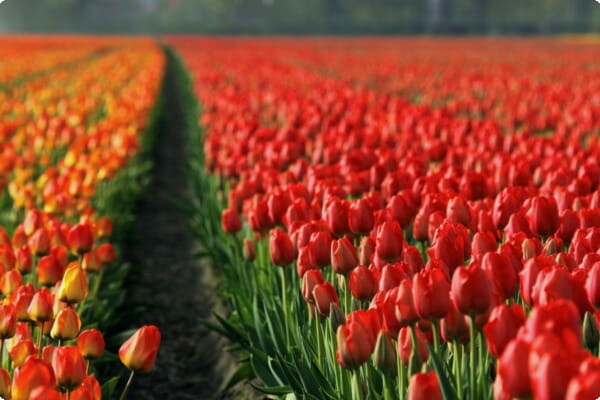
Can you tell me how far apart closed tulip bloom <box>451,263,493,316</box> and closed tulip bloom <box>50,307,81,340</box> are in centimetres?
121

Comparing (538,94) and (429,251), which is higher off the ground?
(429,251)

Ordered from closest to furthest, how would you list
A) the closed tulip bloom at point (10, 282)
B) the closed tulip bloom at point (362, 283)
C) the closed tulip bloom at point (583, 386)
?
1. the closed tulip bloom at point (583, 386)
2. the closed tulip bloom at point (362, 283)
3. the closed tulip bloom at point (10, 282)

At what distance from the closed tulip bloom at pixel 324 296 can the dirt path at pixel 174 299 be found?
1261mm

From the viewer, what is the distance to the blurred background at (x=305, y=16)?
2667 inches

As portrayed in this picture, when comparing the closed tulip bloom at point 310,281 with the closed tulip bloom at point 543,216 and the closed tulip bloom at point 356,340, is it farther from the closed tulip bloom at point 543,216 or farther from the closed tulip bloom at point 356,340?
the closed tulip bloom at point 543,216

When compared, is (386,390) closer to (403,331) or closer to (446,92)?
(403,331)

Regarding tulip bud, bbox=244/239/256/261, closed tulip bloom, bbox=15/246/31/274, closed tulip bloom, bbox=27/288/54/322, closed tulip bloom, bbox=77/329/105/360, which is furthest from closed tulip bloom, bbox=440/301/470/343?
closed tulip bloom, bbox=15/246/31/274

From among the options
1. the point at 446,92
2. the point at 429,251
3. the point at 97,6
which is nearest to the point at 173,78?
the point at 446,92

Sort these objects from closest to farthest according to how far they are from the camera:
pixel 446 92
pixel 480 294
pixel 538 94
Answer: pixel 480 294 < pixel 538 94 < pixel 446 92

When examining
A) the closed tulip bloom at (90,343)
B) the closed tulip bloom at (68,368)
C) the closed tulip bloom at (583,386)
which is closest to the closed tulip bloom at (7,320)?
the closed tulip bloom at (90,343)

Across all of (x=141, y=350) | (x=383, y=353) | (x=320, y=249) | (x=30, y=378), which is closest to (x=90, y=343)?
(x=141, y=350)

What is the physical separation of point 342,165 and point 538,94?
6.20 m

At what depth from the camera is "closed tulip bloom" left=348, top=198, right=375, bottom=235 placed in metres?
2.86

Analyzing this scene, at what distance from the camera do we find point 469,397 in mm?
1992
